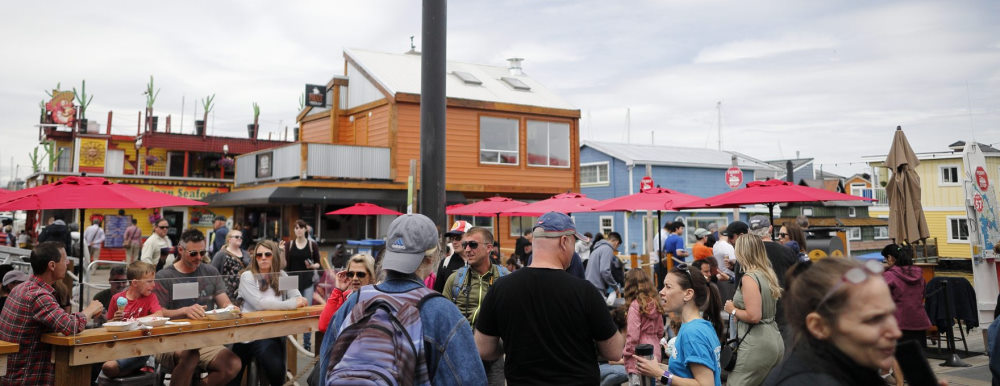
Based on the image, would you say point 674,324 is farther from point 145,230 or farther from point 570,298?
point 145,230

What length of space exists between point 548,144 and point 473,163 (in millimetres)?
3227

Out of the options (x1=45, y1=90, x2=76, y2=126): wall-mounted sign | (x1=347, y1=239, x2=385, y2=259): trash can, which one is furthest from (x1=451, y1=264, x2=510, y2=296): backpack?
(x1=45, y1=90, x2=76, y2=126): wall-mounted sign

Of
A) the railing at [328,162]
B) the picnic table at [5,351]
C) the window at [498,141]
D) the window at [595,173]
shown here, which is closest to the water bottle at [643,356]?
the picnic table at [5,351]

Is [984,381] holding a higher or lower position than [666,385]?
lower

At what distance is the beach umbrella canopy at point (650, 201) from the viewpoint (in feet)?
36.3

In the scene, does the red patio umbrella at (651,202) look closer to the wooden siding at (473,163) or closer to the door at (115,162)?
the wooden siding at (473,163)

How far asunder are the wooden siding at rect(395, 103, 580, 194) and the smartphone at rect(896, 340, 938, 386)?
61.7ft

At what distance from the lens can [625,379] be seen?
5.61 meters

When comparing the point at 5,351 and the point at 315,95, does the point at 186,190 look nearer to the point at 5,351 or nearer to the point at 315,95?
the point at 315,95

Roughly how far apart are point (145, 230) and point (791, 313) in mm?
33016

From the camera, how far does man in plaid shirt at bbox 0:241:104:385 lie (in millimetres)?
4898

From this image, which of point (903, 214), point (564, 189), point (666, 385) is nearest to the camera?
point (666, 385)

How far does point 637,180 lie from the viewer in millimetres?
31281

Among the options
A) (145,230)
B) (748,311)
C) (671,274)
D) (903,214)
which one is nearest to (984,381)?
(903,214)
